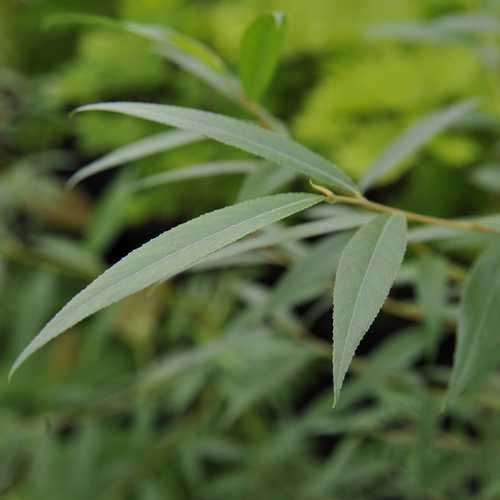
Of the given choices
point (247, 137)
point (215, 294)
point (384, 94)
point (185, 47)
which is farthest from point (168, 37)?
point (384, 94)

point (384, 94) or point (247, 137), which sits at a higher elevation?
point (247, 137)

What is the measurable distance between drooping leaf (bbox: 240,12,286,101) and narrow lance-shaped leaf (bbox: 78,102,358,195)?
8 cm

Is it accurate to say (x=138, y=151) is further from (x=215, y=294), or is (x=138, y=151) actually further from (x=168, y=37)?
(x=215, y=294)

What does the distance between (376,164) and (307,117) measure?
1.06 meters

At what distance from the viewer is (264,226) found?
33cm

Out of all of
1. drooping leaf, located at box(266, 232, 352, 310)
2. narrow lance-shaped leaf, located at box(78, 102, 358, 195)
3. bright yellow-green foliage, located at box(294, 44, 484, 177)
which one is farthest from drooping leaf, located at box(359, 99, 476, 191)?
bright yellow-green foliage, located at box(294, 44, 484, 177)

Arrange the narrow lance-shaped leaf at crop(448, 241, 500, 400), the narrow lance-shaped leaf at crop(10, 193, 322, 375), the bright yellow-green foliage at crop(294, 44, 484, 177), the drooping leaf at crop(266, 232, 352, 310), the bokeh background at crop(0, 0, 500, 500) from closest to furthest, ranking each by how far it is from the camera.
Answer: the narrow lance-shaped leaf at crop(10, 193, 322, 375)
the narrow lance-shaped leaf at crop(448, 241, 500, 400)
the drooping leaf at crop(266, 232, 352, 310)
the bokeh background at crop(0, 0, 500, 500)
the bright yellow-green foliage at crop(294, 44, 484, 177)

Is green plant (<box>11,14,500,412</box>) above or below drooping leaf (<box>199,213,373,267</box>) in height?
above

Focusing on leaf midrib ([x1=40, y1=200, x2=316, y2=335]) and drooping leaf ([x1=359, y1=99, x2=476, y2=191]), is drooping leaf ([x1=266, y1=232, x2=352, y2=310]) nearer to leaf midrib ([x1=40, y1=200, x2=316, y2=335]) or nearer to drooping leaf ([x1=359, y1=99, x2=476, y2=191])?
drooping leaf ([x1=359, y1=99, x2=476, y2=191])

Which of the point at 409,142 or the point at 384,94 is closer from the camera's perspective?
the point at 409,142

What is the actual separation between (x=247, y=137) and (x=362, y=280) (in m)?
0.09

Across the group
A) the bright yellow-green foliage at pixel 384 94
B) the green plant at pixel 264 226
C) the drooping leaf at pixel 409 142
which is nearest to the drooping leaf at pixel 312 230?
the green plant at pixel 264 226

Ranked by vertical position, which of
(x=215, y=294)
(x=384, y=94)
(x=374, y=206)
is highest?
(x=374, y=206)

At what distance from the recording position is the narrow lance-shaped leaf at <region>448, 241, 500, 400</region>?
401 millimetres
